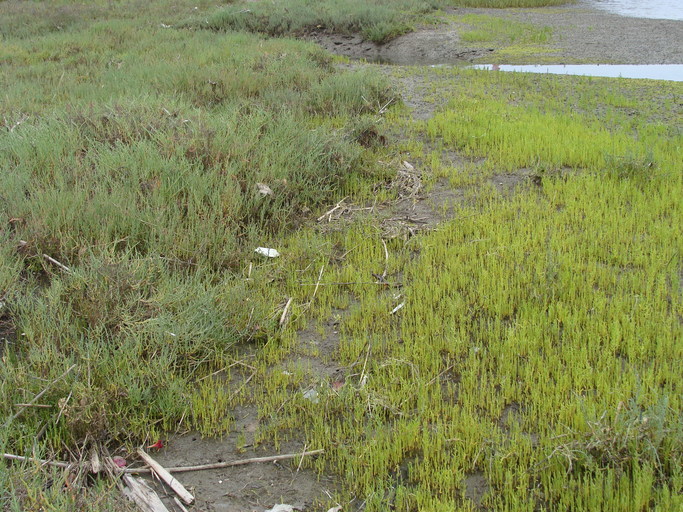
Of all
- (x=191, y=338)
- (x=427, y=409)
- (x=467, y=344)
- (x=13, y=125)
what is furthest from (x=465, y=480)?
(x=13, y=125)

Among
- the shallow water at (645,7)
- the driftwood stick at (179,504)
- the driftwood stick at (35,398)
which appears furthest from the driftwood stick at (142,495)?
the shallow water at (645,7)

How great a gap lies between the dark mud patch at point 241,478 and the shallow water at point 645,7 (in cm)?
1988

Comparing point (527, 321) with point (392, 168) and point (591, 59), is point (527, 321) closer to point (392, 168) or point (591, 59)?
point (392, 168)

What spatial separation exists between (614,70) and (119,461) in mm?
13224

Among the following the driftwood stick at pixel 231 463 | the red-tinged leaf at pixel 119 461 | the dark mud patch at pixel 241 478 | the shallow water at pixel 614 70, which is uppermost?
the shallow water at pixel 614 70

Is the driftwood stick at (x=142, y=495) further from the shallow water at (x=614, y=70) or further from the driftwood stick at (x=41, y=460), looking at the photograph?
the shallow water at (x=614, y=70)

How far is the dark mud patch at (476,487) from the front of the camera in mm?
3145

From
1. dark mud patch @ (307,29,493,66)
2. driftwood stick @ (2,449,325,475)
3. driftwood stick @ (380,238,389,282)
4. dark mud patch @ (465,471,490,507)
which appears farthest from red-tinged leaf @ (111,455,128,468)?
dark mud patch @ (307,29,493,66)

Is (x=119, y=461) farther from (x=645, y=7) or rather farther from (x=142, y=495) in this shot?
(x=645, y=7)

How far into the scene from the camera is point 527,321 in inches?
175

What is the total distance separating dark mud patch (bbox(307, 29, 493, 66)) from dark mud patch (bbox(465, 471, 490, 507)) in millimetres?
13491

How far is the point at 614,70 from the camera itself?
43.3ft

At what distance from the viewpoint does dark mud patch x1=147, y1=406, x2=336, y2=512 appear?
3.22 metres

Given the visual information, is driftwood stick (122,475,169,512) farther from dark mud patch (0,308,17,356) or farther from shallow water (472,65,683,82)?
shallow water (472,65,683,82)
